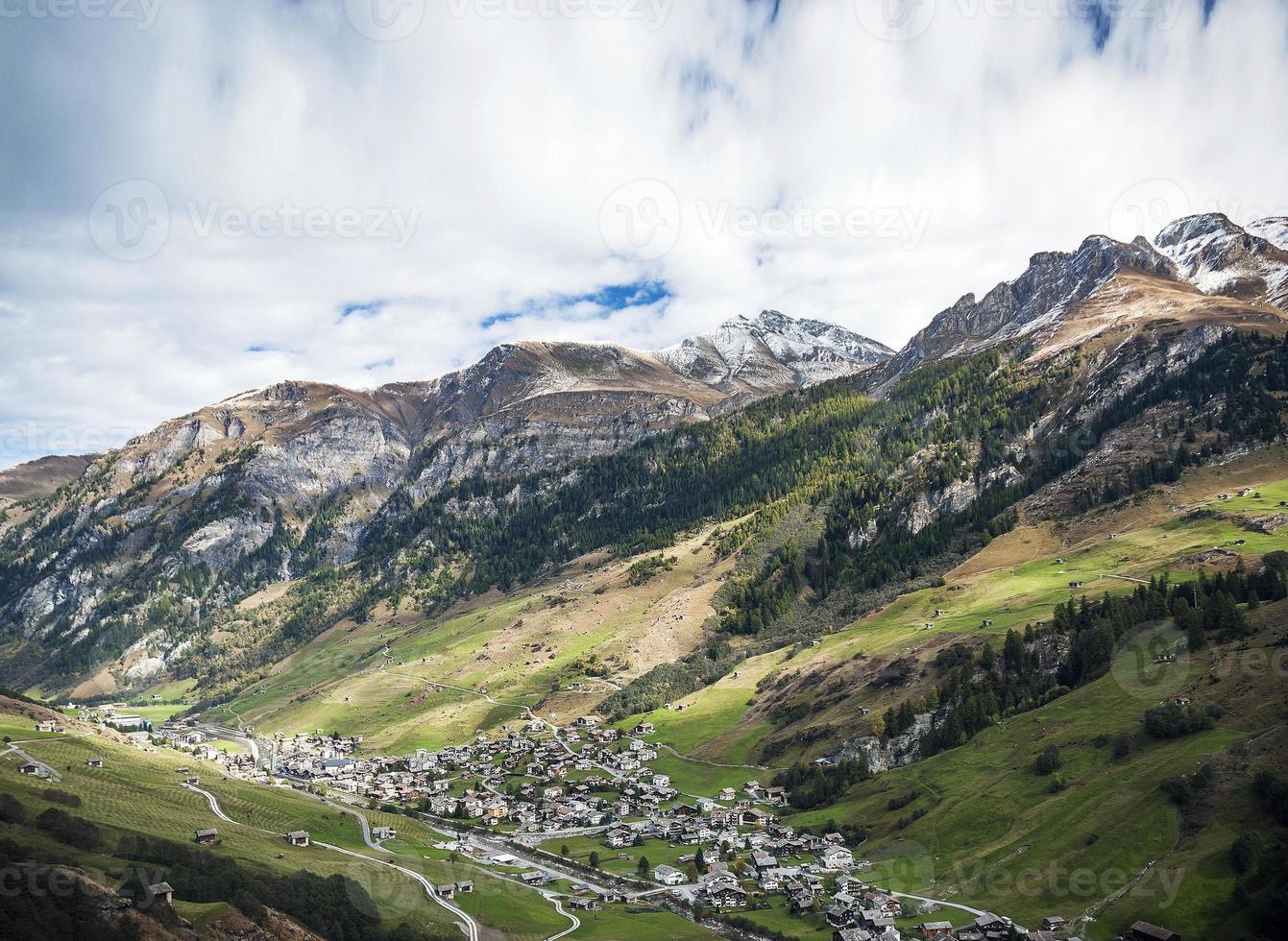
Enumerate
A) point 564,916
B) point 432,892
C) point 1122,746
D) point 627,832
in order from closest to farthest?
point 564,916 → point 432,892 → point 1122,746 → point 627,832

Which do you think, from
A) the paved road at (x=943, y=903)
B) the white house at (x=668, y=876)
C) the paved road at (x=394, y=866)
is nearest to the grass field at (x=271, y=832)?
the paved road at (x=394, y=866)

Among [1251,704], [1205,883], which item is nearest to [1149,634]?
[1251,704]

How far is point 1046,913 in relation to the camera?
79375mm

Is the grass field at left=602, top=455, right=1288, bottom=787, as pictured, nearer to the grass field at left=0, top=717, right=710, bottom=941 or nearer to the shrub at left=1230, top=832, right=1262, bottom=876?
the grass field at left=0, top=717, right=710, bottom=941

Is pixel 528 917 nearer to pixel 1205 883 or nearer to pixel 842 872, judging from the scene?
pixel 842 872

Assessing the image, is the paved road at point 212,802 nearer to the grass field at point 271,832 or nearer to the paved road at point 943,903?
the grass field at point 271,832

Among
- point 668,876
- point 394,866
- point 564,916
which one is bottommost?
point 668,876

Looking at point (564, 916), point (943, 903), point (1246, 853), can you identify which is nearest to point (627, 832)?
point (564, 916)

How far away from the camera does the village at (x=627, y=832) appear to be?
88.6m

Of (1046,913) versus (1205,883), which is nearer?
(1205,883)

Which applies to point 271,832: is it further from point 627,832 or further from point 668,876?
point 668,876

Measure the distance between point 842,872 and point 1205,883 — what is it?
40.5m

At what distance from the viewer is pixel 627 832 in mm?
132000

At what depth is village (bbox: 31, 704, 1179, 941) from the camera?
8862 centimetres
